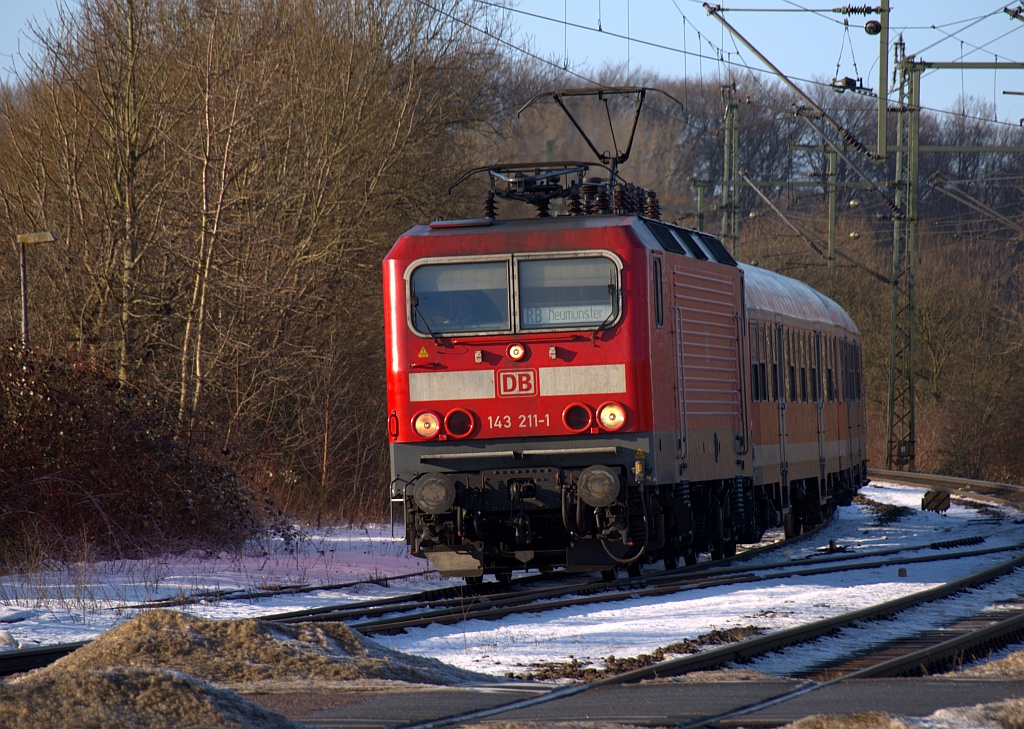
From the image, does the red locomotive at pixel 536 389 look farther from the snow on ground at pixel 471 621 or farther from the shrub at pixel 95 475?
the shrub at pixel 95 475

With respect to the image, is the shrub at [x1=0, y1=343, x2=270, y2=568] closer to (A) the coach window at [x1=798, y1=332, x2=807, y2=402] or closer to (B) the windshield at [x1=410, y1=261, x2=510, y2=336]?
(B) the windshield at [x1=410, y1=261, x2=510, y2=336]

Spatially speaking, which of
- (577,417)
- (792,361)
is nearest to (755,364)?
(792,361)

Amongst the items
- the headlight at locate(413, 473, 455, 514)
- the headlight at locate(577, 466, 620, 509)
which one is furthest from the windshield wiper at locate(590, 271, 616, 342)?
the headlight at locate(413, 473, 455, 514)

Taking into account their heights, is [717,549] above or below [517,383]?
below

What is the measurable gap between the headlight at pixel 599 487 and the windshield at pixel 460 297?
150cm

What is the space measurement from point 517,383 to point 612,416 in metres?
0.84

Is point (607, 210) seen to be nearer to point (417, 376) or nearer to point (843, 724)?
point (417, 376)

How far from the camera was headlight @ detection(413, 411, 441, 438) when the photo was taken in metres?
12.2

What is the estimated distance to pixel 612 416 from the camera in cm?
1208

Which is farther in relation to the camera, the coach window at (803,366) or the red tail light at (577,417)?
the coach window at (803,366)

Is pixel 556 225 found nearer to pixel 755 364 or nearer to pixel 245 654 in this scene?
pixel 755 364

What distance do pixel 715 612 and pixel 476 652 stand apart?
2.72 meters

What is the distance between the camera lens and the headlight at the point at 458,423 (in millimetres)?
12180

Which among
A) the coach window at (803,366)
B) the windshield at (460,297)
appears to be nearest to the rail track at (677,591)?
the windshield at (460,297)
